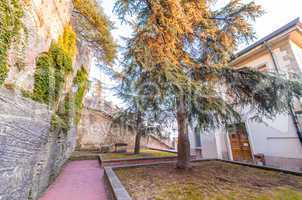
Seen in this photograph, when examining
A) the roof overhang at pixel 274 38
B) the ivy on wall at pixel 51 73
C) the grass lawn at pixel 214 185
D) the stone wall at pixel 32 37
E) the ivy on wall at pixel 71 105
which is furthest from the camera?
the roof overhang at pixel 274 38

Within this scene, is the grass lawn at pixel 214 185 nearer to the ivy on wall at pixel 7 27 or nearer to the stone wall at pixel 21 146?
the stone wall at pixel 21 146

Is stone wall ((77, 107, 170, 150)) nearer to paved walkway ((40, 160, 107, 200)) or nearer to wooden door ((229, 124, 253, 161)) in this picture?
paved walkway ((40, 160, 107, 200))

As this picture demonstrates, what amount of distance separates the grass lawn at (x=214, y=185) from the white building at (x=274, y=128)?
5.20ft

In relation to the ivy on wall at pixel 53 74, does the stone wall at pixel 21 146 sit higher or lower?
lower

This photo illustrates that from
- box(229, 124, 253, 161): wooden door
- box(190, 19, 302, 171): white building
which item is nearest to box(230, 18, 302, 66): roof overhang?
box(190, 19, 302, 171): white building

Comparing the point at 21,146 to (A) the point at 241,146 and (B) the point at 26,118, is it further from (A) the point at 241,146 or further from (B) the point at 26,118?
(A) the point at 241,146

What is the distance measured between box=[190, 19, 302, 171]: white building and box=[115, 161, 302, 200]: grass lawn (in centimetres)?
159

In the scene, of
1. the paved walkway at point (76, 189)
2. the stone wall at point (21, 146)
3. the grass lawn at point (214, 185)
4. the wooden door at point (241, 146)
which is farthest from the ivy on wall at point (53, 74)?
the wooden door at point (241, 146)

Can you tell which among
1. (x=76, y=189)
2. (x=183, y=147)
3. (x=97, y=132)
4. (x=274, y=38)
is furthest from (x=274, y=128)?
(x=97, y=132)

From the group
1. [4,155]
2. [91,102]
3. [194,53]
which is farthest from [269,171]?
[91,102]

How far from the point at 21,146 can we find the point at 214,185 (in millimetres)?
4320

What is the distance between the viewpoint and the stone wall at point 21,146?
2.10 meters

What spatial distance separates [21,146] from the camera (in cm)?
253

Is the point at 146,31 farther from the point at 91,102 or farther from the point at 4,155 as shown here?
the point at 91,102
